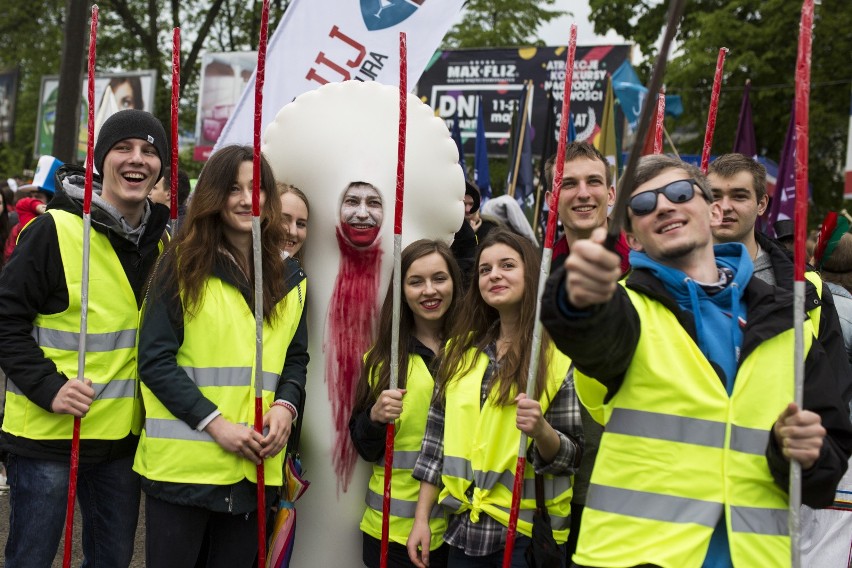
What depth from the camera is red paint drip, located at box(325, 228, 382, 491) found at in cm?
328

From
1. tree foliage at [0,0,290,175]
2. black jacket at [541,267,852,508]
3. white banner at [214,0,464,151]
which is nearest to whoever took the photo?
black jacket at [541,267,852,508]

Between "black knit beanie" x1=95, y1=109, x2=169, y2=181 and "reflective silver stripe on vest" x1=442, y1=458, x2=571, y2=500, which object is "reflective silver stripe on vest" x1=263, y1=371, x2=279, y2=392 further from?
"black knit beanie" x1=95, y1=109, x2=169, y2=181

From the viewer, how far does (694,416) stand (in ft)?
6.51

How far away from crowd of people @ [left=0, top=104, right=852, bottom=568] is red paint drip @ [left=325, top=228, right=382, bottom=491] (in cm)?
2

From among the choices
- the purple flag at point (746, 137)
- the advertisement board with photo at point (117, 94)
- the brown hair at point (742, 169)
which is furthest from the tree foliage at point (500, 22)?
the brown hair at point (742, 169)

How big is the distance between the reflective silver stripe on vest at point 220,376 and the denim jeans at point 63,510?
1.45ft

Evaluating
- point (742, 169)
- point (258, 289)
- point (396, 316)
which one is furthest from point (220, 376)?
point (742, 169)

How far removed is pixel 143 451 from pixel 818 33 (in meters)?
15.2

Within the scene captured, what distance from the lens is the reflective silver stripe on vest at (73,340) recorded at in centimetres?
282

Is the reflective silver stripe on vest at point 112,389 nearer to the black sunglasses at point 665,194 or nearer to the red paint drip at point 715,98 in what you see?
the black sunglasses at point 665,194

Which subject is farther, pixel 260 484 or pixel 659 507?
pixel 260 484

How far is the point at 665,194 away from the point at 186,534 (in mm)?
1719

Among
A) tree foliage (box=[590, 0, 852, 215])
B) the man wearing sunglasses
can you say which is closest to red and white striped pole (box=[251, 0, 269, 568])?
the man wearing sunglasses

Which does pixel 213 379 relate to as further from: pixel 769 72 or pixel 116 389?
pixel 769 72
